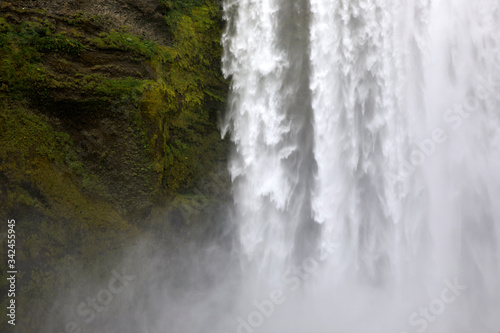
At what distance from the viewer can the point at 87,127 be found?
6.71 m

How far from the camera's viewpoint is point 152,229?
7.35 meters

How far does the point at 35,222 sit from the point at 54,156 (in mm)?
1145

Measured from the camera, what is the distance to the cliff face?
620cm

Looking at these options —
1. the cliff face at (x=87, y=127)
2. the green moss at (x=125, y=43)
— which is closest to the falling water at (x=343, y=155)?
the cliff face at (x=87, y=127)

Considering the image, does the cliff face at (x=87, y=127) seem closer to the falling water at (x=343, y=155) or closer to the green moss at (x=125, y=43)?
the green moss at (x=125, y=43)

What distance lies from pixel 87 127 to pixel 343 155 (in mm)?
5365

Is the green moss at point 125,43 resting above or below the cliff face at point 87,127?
above

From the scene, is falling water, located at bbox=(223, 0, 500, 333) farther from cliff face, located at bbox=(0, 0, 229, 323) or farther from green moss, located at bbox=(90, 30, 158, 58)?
green moss, located at bbox=(90, 30, 158, 58)

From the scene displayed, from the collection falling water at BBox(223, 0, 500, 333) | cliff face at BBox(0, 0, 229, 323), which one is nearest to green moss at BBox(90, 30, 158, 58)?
cliff face at BBox(0, 0, 229, 323)

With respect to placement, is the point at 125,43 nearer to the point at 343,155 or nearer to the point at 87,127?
the point at 87,127

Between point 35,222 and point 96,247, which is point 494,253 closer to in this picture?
point 96,247

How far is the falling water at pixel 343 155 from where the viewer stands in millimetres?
8500

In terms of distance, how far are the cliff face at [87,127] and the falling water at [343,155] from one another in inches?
69.2

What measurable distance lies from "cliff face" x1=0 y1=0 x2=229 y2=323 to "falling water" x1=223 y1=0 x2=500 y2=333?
1.76 meters
